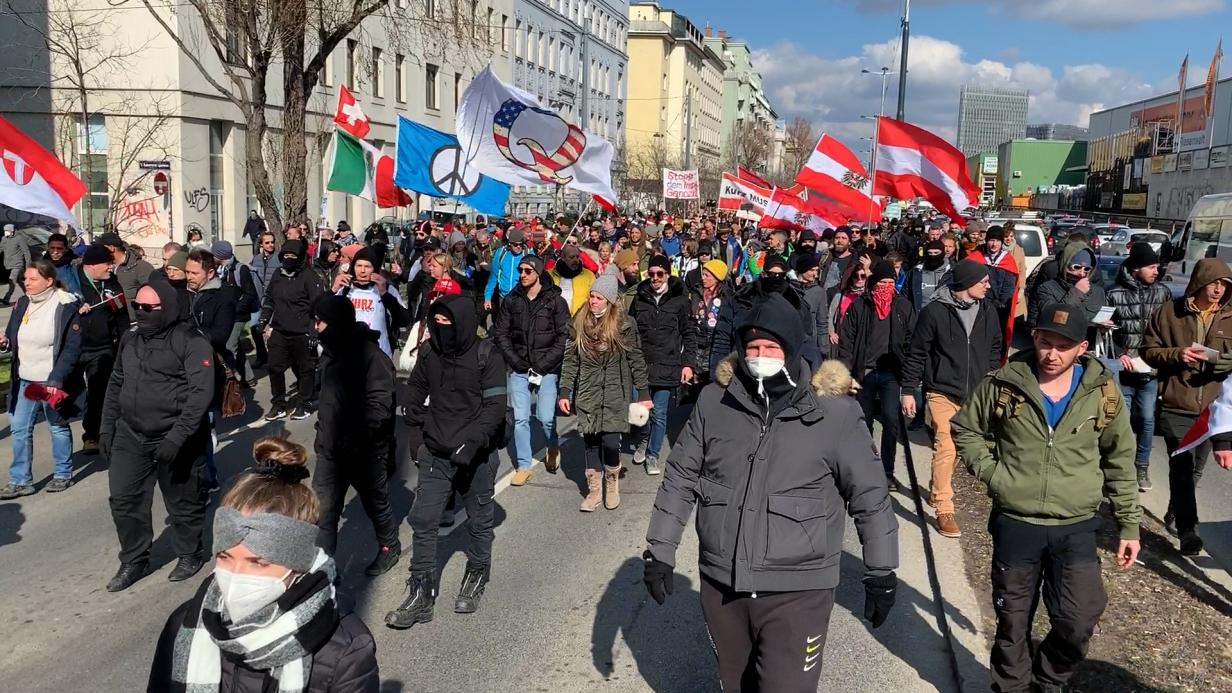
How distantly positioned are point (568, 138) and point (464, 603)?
851cm

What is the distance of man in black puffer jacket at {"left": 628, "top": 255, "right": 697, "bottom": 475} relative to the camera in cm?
860

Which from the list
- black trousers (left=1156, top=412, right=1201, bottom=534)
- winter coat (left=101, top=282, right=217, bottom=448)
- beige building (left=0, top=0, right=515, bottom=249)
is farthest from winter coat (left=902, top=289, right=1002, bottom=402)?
beige building (left=0, top=0, right=515, bottom=249)

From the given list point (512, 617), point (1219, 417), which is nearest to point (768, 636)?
point (512, 617)

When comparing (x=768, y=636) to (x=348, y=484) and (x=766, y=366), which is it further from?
(x=348, y=484)

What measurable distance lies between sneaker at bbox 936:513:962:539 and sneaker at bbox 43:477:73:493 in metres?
6.42

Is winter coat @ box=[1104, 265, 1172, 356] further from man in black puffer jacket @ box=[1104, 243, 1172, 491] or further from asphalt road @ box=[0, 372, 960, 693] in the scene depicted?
asphalt road @ box=[0, 372, 960, 693]

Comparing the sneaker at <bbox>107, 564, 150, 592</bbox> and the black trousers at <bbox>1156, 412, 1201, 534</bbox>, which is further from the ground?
the black trousers at <bbox>1156, 412, 1201, 534</bbox>

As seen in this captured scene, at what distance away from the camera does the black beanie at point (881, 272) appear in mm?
8078

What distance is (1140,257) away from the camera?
7.66m

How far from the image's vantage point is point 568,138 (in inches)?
519

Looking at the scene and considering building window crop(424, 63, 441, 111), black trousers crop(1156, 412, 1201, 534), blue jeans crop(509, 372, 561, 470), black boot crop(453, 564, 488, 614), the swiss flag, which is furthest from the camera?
building window crop(424, 63, 441, 111)

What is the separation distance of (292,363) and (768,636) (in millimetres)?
8109

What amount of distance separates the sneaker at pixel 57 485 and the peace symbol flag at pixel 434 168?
5930 millimetres

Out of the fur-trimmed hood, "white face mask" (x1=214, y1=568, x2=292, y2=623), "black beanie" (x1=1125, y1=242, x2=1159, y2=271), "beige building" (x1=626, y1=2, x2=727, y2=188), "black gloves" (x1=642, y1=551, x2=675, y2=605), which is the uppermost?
"beige building" (x1=626, y1=2, x2=727, y2=188)
